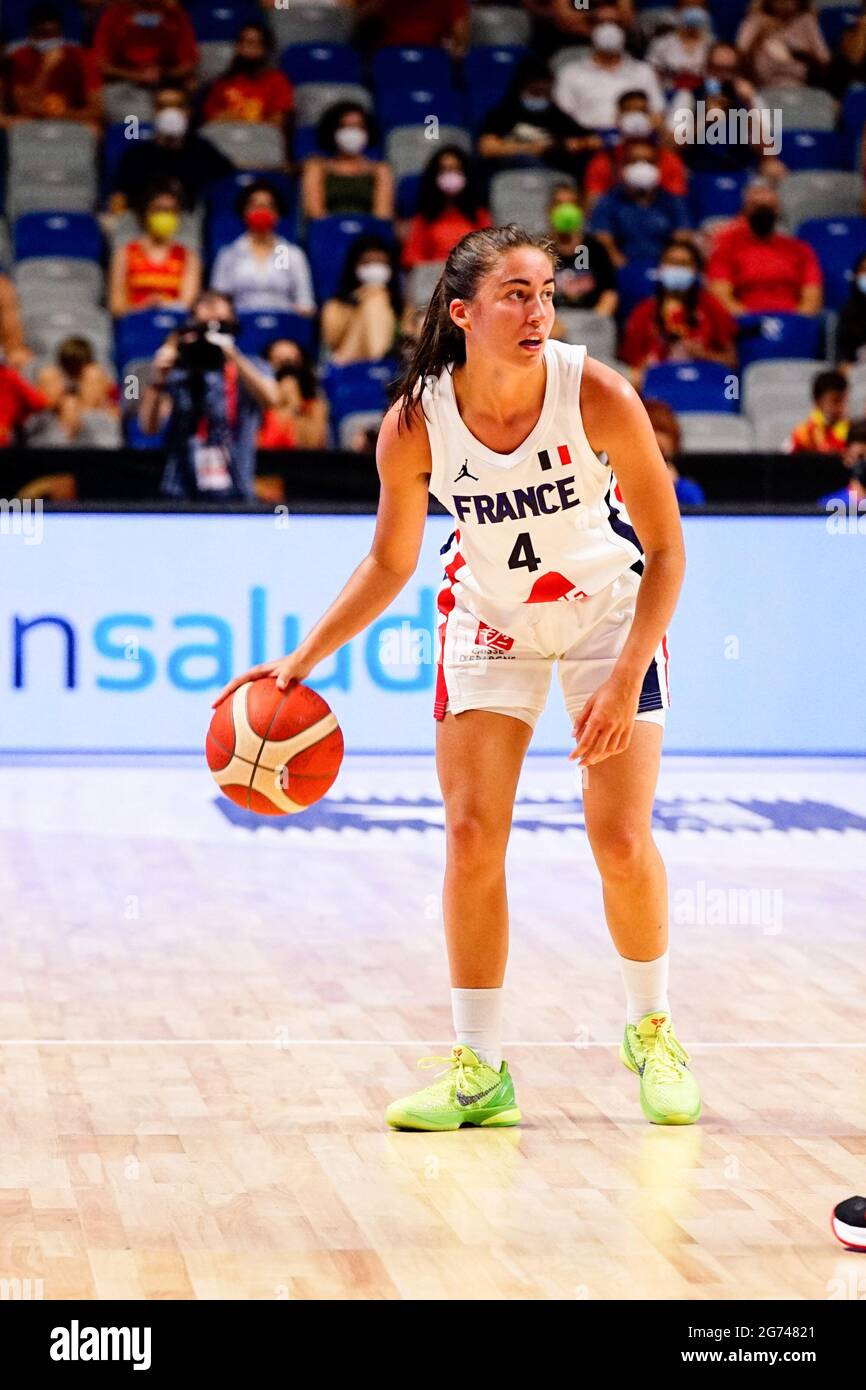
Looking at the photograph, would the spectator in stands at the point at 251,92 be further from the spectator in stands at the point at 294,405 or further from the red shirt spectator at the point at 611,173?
the spectator in stands at the point at 294,405

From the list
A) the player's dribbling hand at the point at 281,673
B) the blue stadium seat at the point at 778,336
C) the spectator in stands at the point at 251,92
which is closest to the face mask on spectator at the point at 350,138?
the spectator in stands at the point at 251,92

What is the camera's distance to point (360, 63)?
13258mm

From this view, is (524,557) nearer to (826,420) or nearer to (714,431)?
(826,420)

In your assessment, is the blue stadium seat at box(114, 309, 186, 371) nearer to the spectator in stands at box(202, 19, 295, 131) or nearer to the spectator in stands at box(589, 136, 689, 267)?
the spectator in stands at box(202, 19, 295, 131)

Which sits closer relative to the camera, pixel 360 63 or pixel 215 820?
pixel 215 820

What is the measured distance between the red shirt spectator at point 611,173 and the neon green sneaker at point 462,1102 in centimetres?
908

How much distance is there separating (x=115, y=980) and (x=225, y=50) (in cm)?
892

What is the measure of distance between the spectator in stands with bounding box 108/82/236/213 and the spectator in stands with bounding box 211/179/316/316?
0.59 meters

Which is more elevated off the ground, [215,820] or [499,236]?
[499,236]

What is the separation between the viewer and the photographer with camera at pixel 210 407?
9633 millimetres

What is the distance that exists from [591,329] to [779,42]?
3.21m
